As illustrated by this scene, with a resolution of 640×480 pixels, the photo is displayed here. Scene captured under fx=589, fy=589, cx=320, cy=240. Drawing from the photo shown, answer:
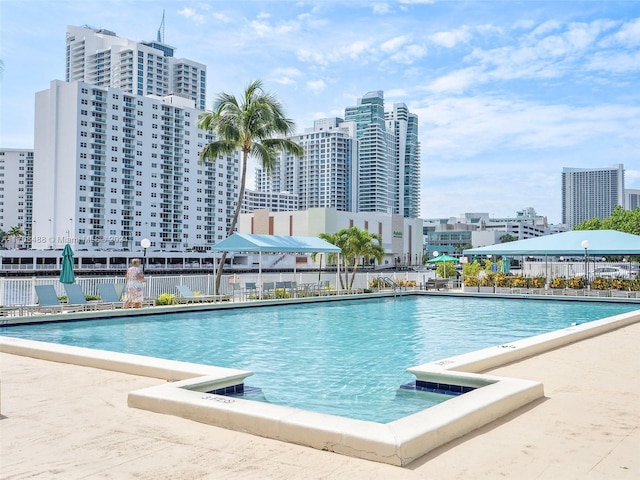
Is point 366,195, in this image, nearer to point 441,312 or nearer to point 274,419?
point 441,312

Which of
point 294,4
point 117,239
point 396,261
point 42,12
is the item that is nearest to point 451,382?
point 42,12

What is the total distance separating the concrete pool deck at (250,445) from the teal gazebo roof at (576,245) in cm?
1897

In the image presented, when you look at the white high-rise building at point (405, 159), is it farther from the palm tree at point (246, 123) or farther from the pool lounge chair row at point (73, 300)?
the pool lounge chair row at point (73, 300)

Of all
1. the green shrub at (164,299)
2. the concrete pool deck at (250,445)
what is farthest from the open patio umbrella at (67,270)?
the concrete pool deck at (250,445)

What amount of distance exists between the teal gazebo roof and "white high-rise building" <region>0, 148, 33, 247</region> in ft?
426

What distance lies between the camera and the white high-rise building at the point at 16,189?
134375mm

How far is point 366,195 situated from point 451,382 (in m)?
166

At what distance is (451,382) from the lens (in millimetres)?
6547

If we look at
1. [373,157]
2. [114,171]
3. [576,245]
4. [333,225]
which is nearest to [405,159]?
[373,157]

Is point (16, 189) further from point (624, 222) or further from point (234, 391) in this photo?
point (234, 391)

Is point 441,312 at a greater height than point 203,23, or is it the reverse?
point 203,23

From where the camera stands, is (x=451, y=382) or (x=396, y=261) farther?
(x=396, y=261)

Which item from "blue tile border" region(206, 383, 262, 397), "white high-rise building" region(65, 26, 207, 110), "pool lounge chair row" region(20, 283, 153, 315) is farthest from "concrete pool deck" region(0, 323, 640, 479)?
"white high-rise building" region(65, 26, 207, 110)

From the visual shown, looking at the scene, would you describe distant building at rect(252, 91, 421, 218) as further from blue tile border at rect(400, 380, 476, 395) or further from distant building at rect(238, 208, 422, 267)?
blue tile border at rect(400, 380, 476, 395)
